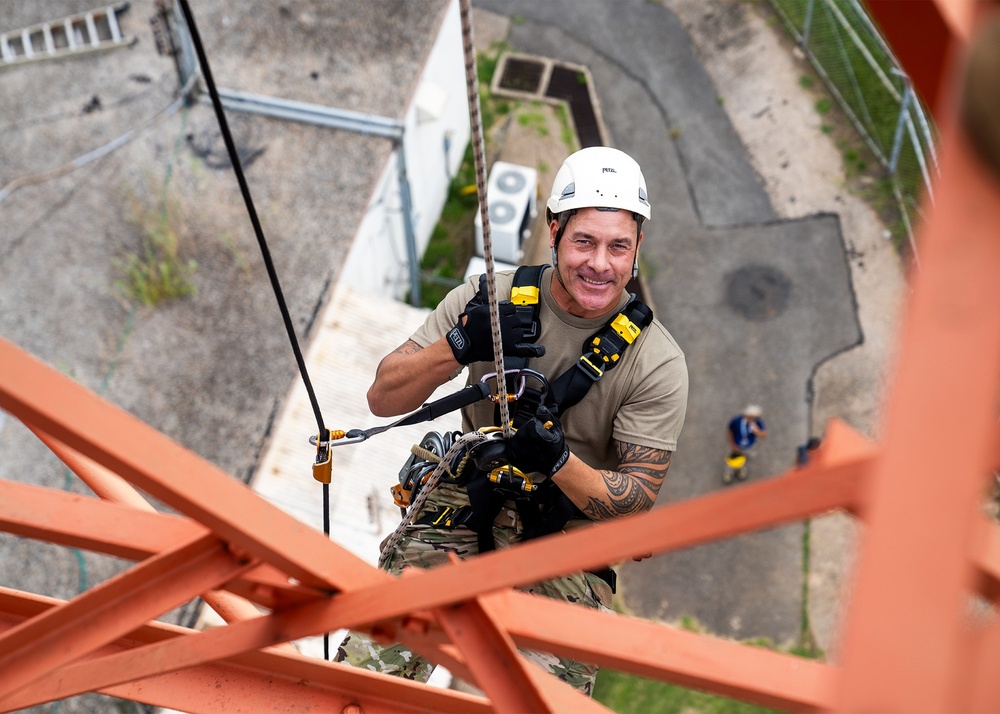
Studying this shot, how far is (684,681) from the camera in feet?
11.2

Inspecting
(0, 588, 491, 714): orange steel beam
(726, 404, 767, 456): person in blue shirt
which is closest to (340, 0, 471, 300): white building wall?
(726, 404, 767, 456): person in blue shirt

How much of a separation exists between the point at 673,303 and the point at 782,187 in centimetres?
369

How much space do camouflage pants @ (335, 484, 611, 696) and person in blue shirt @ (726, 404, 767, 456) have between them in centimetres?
1025

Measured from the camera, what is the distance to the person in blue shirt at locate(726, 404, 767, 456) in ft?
52.3

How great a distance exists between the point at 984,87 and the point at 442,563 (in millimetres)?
4647

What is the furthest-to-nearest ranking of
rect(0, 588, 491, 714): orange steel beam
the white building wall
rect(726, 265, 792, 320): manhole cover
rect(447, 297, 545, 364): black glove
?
rect(726, 265, 792, 320): manhole cover, the white building wall, rect(447, 297, 545, 364): black glove, rect(0, 588, 491, 714): orange steel beam

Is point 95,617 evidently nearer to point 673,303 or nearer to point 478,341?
point 478,341

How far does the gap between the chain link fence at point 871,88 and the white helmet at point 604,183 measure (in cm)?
1417

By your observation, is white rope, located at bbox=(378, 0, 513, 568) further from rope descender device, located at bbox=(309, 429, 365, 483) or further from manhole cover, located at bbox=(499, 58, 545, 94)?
manhole cover, located at bbox=(499, 58, 545, 94)

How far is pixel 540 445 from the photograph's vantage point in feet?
17.1

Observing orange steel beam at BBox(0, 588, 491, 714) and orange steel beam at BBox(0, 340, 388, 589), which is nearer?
orange steel beam at BBox(0, 340, 388, 589)

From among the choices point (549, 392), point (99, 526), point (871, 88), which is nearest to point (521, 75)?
point (871, 88)

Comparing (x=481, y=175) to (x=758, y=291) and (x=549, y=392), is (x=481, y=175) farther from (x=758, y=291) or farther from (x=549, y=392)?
(x=758, y=291)

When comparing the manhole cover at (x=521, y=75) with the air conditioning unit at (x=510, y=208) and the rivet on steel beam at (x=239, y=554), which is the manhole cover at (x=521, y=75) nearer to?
the air conditioning unit at (x=510, y=208)
